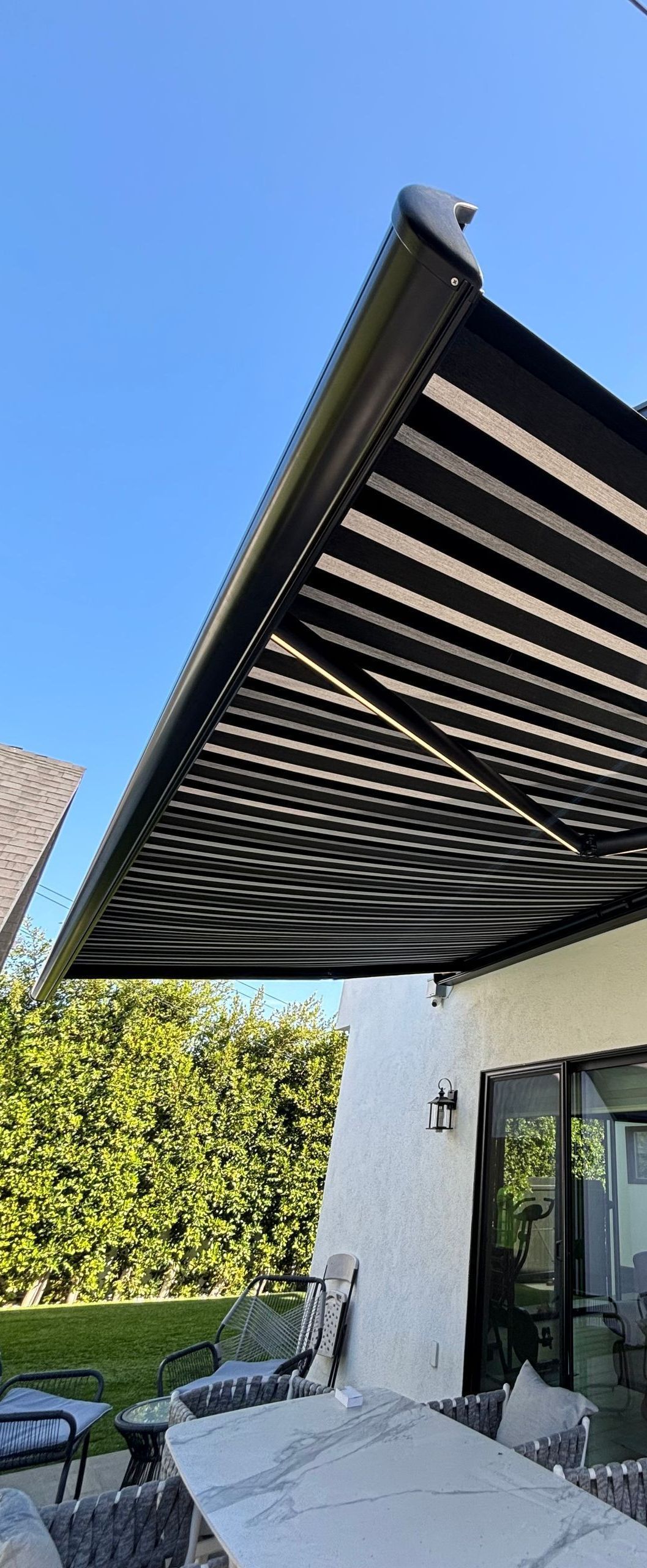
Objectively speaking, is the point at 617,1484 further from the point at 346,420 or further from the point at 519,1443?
the point at 346,420

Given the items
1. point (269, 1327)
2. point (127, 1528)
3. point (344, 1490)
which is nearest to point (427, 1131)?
point (269, 1327)

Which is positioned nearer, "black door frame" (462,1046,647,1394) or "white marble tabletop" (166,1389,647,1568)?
"white marble tabletop" (166,1389,647,1568)

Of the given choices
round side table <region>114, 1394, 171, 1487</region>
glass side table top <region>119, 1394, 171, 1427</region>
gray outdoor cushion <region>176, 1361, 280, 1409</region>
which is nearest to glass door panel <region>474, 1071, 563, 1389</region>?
gray outdoor cushion <region>176, 1361, 280, 1409</region>

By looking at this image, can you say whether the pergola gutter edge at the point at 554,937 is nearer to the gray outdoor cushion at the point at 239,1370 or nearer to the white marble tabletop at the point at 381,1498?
the white marble tabletop at the point at 381,1498

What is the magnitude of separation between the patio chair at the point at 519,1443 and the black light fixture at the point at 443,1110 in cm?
259

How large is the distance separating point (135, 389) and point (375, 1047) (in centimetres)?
994

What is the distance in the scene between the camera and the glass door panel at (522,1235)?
5.54 m

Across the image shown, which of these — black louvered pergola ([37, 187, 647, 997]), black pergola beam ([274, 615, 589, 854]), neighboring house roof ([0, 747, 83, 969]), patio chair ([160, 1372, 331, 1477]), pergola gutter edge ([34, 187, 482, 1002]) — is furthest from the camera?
neighboring house roof ([0, 747, 83, 969])

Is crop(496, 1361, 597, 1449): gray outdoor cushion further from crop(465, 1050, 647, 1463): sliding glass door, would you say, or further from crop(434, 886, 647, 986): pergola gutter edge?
crop(434, 886, 647, 986): pergola gutter edge

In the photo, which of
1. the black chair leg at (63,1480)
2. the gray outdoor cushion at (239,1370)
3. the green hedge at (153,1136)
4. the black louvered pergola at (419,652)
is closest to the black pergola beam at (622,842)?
the black louvered pergola at (419,652)

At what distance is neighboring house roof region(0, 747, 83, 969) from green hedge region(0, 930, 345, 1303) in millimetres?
3886

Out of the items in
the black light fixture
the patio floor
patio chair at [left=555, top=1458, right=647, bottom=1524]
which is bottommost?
the patio floor

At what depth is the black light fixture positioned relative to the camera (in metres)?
7.12

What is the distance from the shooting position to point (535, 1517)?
2785mm
